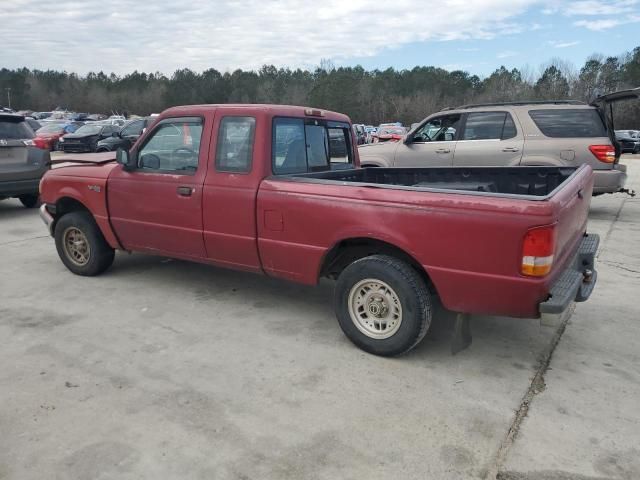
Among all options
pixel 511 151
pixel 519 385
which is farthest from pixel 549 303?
pixel 511 151

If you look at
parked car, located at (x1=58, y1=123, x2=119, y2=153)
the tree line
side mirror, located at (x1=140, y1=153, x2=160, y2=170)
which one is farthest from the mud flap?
the tree line

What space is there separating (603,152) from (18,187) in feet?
31.4

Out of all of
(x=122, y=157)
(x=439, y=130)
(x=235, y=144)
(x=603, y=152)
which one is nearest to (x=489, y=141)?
(x=439, y=130)

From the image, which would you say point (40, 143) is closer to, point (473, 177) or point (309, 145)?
point (309, 145)

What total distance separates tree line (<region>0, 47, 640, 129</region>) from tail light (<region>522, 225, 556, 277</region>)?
56.0 meters

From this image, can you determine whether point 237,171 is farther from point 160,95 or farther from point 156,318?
point 160,95

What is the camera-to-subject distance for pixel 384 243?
374cm

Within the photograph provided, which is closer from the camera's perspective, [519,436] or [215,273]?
[519,436]

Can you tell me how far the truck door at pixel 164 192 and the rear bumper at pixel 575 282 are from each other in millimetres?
2828

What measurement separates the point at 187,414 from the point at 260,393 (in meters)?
0.47

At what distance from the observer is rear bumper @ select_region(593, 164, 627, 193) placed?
848 cm

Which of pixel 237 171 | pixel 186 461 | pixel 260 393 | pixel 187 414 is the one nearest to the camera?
pixel 186 461

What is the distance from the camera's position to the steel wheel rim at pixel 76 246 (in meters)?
5.55

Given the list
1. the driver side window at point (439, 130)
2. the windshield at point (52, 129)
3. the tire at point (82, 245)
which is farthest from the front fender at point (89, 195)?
the windshield at point (52, 129)
